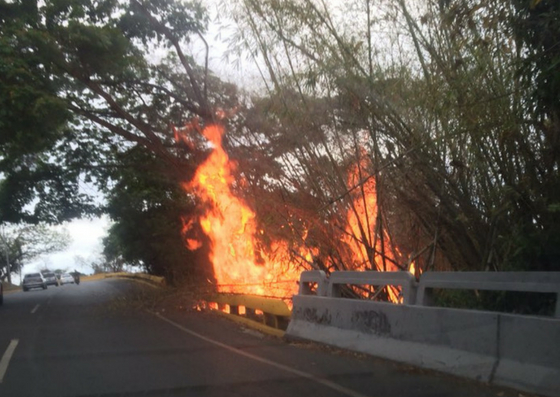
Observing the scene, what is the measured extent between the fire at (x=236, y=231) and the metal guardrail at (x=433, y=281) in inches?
136

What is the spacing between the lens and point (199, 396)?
8070 mm

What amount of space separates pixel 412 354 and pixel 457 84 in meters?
3.73

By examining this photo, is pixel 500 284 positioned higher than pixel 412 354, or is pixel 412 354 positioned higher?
pixel 500 284

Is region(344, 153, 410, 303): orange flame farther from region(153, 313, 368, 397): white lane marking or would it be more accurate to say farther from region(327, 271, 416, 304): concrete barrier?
region(153, 313, 368, 397): white lane marking

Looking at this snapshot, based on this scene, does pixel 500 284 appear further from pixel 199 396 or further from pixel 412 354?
pixel 199 396

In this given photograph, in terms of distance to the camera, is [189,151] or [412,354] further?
[189,151]

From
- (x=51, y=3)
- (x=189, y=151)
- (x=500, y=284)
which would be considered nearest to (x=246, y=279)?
(x=189, y=151)

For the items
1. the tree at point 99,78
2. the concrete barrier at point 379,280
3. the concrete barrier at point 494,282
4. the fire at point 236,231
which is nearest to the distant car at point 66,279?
the tree at point 99,78

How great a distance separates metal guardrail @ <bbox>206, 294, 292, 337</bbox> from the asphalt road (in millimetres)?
372

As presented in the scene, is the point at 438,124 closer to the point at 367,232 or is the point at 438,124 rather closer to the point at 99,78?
the point at 367,232

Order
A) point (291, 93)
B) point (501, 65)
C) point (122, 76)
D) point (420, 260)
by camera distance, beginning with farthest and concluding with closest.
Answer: point (122, 76) < point (420, 260) < point (291, 93) < point (501, 65)

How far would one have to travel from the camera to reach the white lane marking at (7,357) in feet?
32.9

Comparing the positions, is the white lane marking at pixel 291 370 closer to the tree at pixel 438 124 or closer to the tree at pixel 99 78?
the tree at pixel 438 124

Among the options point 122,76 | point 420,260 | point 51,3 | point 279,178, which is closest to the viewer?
point 420,260
